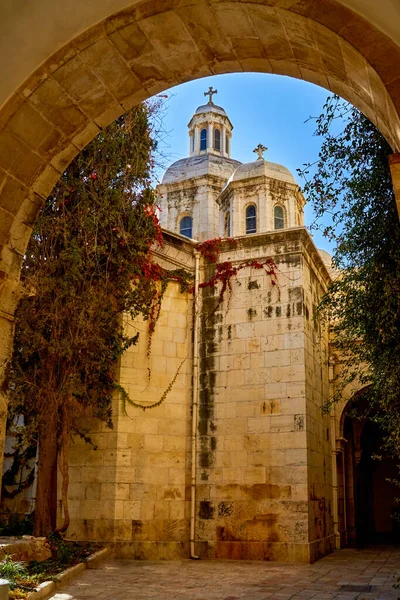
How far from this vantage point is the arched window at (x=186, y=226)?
2304 cm

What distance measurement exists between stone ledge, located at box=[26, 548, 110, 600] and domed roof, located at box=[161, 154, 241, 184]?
17139mm

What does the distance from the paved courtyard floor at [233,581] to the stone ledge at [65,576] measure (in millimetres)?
108

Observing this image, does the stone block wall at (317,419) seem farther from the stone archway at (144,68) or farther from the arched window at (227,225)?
the stone archway at (144,68)

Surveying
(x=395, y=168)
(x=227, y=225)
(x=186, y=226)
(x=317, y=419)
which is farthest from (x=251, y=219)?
(x=395, y=168)

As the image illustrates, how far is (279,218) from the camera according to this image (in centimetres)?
1931

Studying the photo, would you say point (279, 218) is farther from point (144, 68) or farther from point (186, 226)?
point (144, 68)

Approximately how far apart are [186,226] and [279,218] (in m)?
4.99

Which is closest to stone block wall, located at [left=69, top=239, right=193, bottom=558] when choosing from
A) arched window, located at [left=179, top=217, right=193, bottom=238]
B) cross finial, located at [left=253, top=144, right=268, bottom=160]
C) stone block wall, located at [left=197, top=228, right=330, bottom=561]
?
stone block wall, located at [left=197, top=228, right=330, bottom=561]

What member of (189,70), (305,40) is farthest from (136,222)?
(305,40)

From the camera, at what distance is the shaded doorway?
48.0 ft

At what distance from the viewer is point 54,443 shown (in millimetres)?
9680

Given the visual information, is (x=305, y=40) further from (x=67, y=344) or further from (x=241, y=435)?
(x=241, y=435)

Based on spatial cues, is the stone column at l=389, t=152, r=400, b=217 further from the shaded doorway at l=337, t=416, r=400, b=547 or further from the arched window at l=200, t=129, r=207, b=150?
the arched window at l=200, t=129, r=207, b=150

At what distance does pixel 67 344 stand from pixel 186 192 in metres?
15.5
